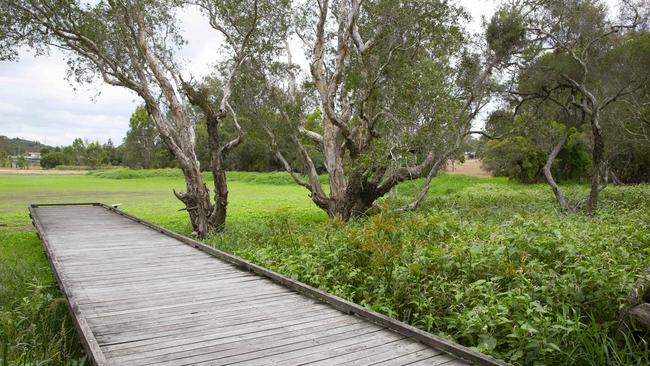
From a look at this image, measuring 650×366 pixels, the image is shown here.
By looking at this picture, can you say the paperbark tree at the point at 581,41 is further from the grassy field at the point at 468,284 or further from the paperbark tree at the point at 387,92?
the grassy field at the point at 468,284

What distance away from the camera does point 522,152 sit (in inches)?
1382

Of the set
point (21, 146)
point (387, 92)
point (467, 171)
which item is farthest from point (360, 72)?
point (21, 146)

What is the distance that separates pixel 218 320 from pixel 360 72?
1334 cm

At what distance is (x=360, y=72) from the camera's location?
17.2 m

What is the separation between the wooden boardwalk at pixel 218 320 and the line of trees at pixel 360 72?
688 cm

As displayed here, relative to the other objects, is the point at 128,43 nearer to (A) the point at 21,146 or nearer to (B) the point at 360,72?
(B) the point at 360,72

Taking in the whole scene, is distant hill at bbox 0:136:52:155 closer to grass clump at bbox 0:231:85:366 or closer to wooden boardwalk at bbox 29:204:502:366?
grass clump at bbox 0:231:85:366

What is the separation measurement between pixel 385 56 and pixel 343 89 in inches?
102

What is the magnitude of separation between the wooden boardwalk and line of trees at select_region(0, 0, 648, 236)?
6.88m

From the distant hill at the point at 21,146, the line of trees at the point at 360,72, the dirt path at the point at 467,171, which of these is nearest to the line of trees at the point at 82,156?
the distant hill at the point at 21,146

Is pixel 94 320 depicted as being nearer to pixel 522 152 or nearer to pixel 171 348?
pixel 171 348

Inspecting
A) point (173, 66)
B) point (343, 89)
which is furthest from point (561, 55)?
point (173, 66)

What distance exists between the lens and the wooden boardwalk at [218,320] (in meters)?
4.29

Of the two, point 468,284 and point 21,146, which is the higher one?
point 21,146
